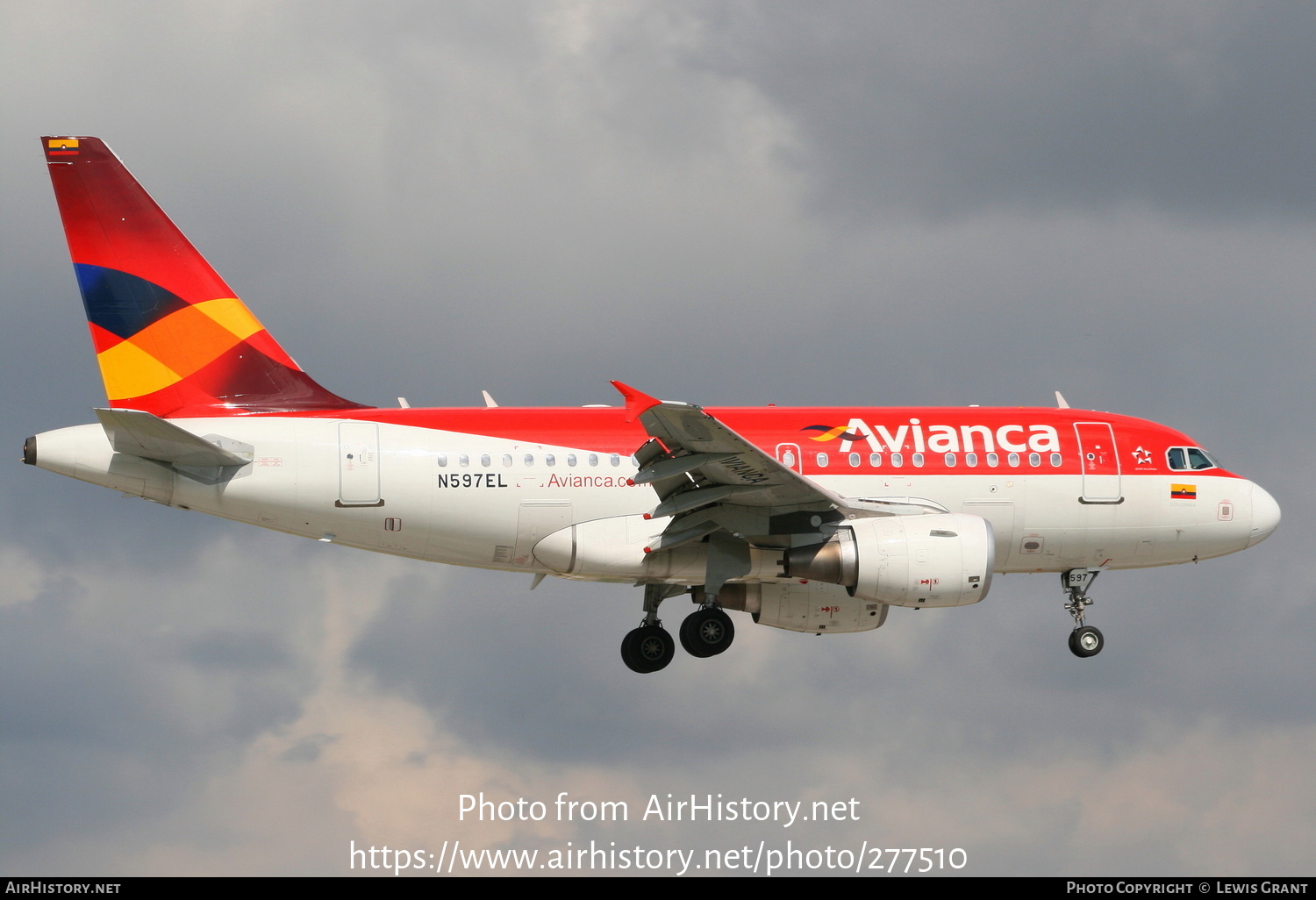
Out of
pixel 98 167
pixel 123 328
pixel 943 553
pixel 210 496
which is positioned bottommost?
pixel 943 553

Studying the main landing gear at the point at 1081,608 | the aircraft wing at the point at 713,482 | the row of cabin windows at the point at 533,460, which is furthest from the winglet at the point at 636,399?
the main landing gear at the point at 1081,608

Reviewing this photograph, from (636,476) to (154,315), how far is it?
1217 centimetres

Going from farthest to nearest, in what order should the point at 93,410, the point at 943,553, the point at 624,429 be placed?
the point at 624,429
the point at 943,553
the point at 93,410

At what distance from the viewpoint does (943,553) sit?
31266mm

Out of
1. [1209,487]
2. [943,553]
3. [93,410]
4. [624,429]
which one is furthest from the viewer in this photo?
[1209,487]

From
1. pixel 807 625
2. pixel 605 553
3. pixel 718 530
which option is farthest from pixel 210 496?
pixel 807 625

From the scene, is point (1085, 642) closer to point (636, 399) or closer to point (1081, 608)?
point (1081, 608)

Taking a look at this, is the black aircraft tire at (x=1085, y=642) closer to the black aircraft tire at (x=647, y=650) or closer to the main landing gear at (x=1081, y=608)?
the main landing gear at (x=1081, y=608)

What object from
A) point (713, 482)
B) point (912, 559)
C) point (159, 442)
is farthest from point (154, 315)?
point (912, 559)

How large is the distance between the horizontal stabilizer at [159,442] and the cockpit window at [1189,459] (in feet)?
68.0

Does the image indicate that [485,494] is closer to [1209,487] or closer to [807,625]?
[807,625]

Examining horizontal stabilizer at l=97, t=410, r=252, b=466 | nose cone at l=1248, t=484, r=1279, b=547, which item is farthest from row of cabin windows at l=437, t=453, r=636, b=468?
nose cone at l=1248, t=484, r=1279, b=547

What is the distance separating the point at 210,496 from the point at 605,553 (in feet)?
27.1

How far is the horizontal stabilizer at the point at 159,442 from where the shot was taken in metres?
30.3
